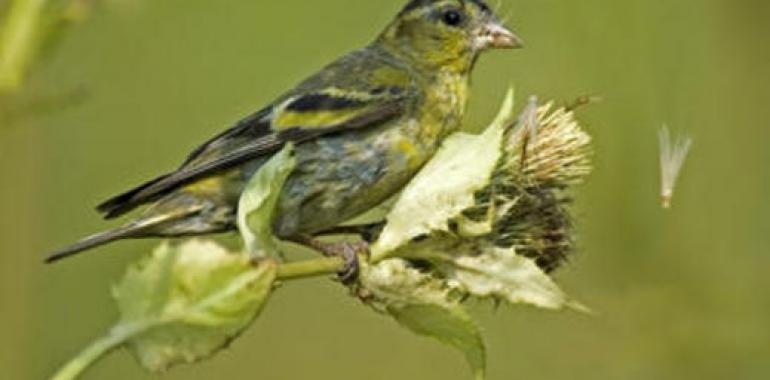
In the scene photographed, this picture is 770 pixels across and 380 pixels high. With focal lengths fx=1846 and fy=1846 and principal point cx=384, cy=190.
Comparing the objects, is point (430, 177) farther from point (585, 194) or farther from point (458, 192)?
point (585, 194)

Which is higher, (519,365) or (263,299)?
(263,299)

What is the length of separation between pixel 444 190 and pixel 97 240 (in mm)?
698

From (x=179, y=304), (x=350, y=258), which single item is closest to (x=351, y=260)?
(x=350, y=258)

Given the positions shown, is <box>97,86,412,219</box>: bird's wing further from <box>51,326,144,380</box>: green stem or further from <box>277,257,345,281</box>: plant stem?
<box>51,326,144,380</box>: green stem

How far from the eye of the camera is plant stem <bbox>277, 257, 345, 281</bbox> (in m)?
1.27

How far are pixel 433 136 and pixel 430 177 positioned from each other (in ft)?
3.45

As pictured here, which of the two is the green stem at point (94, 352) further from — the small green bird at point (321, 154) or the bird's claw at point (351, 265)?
the small green bird at point (321, 154)

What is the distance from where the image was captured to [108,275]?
3.39 metres

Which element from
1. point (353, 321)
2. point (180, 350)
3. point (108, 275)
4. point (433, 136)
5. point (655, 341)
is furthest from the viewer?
point (353, 321)

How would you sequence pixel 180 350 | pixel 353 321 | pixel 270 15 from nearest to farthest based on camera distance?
pixel 180 350
pixel 353 321
pixel 270 15

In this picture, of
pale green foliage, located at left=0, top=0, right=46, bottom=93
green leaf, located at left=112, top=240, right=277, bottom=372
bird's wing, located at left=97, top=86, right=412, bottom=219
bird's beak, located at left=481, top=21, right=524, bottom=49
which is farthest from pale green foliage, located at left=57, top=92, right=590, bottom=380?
bird's beak, located at left=481, top=21, right=524, bottom=49

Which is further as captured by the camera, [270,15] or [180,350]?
[270,15]

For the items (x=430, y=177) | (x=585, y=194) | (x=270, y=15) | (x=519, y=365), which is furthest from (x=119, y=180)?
(x=430, y=177)

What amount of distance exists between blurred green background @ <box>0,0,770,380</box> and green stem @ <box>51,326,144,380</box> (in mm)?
1014
